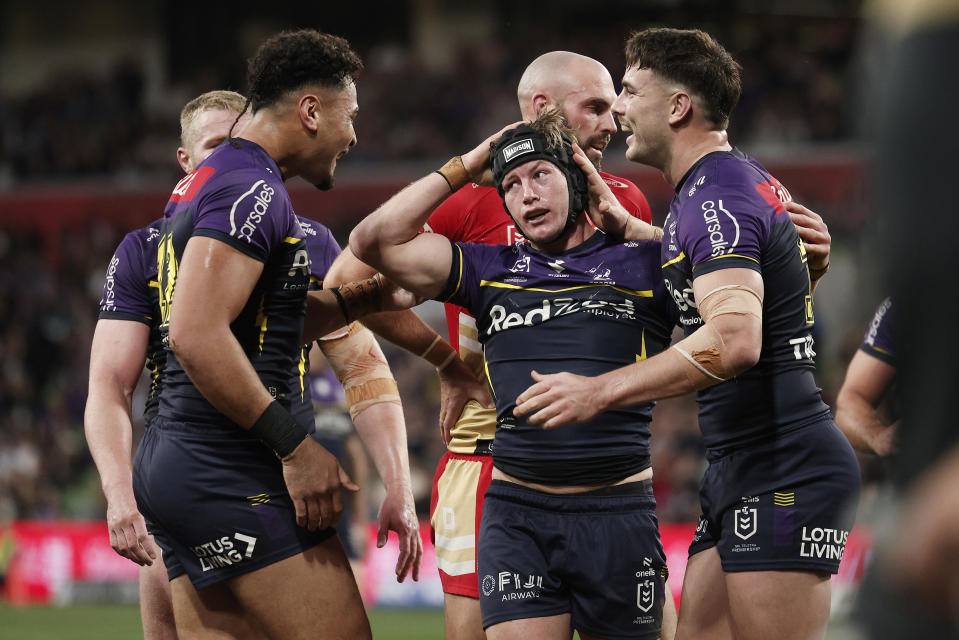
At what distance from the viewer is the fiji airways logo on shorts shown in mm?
3912

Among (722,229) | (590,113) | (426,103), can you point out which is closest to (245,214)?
(722,229)

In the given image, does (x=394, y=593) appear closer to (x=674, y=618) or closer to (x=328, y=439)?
(x=328, y=439)

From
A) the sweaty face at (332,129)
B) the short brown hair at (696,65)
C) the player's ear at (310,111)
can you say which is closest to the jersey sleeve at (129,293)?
the sweaty face at (332,129)

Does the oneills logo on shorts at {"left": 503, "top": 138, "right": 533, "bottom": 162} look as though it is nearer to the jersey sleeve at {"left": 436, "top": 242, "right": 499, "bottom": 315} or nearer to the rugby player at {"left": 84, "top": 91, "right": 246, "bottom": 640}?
the jersey sleeve at {"left": 436, "top": 242, "right": 499, "bottom": 315}

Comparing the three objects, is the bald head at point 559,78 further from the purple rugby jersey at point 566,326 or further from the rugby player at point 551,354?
the purple rugby jersey at point 566,326

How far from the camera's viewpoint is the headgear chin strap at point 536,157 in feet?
13.5

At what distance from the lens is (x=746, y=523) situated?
12.8 ft

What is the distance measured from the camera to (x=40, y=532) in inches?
581

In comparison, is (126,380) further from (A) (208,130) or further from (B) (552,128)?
(B) (552,128)

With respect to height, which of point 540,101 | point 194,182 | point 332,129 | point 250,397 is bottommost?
point 250,397

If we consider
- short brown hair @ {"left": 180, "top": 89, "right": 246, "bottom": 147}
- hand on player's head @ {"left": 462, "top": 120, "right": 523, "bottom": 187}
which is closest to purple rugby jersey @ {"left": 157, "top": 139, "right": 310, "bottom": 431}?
hand on player's head @ {"left": 462, "top": 120, "right": 523, "bottom": 187}

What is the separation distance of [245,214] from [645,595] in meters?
1.89

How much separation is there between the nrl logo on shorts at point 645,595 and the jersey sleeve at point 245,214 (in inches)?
67.7

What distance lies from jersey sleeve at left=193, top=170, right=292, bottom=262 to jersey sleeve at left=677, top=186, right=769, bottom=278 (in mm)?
1362
